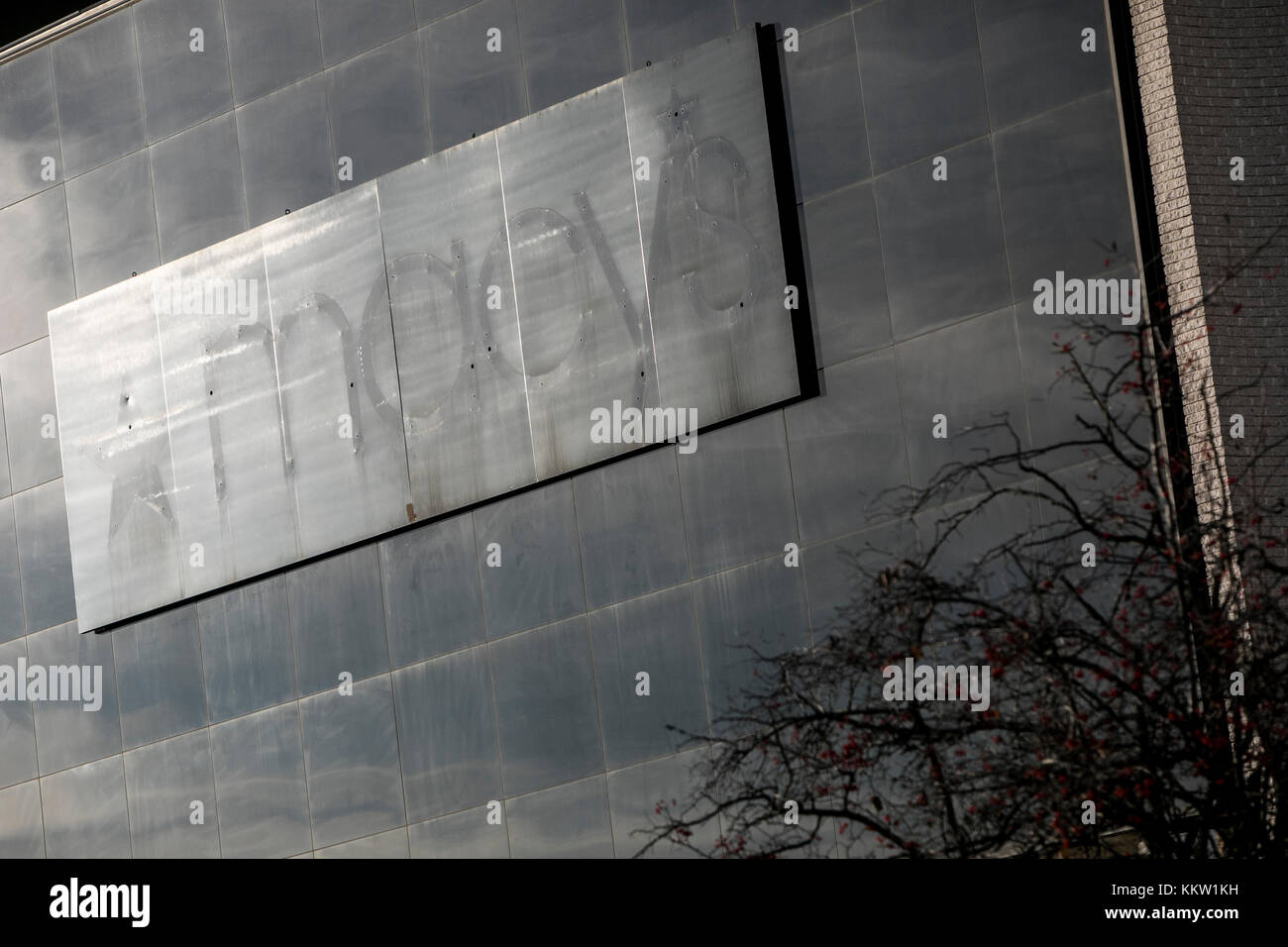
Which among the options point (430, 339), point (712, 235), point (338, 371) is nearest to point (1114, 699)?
point (712, 235)

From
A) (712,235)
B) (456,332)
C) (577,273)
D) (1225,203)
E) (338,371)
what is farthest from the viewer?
(338,371)

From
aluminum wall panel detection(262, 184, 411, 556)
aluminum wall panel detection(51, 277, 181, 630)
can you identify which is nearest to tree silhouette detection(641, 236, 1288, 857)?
aluminum wall panel detection(262, 184, 411, 556)

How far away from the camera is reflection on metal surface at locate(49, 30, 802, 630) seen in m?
15.3

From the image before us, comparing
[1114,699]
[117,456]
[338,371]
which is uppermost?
[338,371]

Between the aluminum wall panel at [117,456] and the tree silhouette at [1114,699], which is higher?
the aluminum wall panel at [117,456]

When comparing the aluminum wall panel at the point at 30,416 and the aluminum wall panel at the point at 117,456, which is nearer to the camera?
the aluminum wall panel at the point at 117,456

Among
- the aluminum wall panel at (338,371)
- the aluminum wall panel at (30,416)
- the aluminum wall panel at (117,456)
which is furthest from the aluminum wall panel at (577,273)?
the aluminum wall panel at (30,416)

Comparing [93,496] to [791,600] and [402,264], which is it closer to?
[402,264]

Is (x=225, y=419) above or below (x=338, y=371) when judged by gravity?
below

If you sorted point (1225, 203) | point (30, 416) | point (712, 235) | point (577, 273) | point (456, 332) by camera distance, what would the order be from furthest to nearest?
point (30, 416), point (456, 332), point (577, 273), point (712, 235), point (1225, 203)

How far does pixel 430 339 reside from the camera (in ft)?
55.3

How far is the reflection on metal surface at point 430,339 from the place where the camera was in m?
15.3

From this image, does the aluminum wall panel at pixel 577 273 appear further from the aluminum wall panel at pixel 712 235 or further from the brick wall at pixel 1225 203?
the brick wall at pixel 1225 203

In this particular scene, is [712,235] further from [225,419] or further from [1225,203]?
[225,419]
